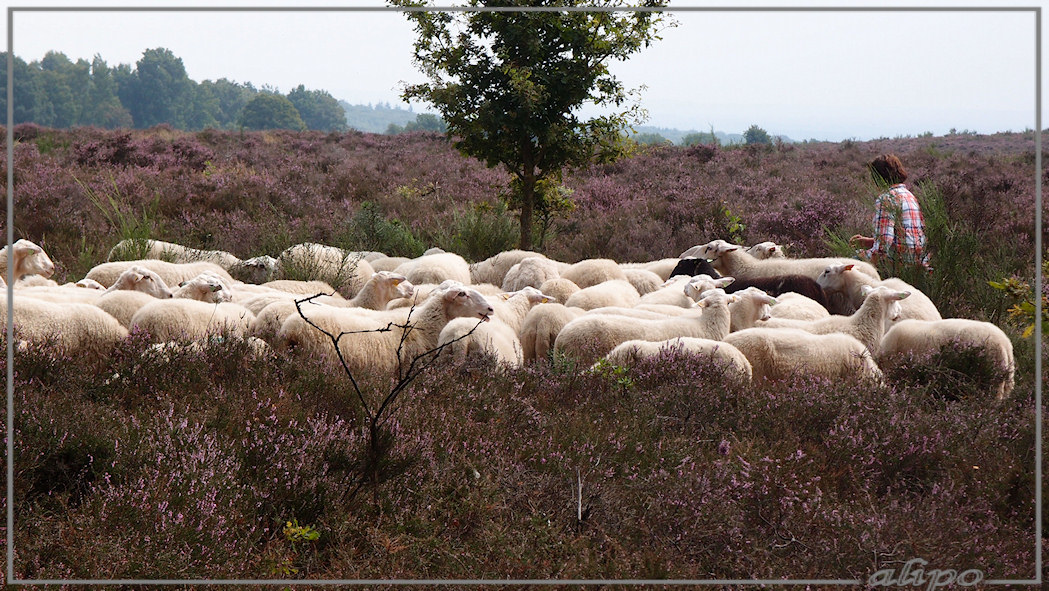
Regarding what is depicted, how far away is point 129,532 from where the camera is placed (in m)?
3.19

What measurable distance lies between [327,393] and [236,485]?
98 cm

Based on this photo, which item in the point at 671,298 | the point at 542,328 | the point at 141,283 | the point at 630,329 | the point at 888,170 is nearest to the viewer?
the point at 630,329

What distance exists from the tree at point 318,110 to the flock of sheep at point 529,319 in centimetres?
109

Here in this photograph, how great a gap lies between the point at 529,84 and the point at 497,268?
9.99 feet

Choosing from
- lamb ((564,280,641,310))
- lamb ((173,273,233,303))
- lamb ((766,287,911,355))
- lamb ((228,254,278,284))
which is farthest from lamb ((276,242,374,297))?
lamb ((766,287,911,355))

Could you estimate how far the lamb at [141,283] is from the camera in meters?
7.45

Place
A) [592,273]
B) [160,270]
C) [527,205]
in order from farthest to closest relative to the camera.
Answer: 1. [527,205]
2. [592,273]
3. [160,270]

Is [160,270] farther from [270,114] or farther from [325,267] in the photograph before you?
[270,114]

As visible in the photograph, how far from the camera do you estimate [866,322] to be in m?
6.68

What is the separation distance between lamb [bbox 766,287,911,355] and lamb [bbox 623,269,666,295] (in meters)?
2.77

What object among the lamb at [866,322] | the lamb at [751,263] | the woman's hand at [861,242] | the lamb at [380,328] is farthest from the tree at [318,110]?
the lamb at [751,263]

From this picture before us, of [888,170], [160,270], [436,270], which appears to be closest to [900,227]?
[888,170]

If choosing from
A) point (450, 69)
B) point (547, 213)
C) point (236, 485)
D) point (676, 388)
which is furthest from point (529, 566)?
point (547, 213)

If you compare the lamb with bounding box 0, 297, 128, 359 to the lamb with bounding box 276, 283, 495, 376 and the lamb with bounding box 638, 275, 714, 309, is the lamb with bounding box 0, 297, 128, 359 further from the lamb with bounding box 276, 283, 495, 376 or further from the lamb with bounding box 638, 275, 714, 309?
the lamb with bounding box 638, 275, 714, 309
